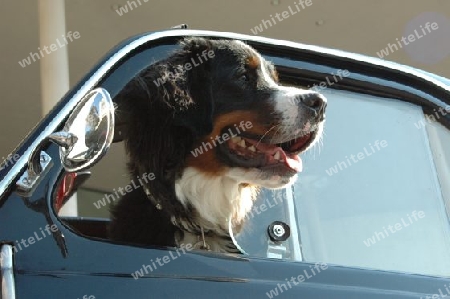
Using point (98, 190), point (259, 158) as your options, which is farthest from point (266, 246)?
point (98, 190)

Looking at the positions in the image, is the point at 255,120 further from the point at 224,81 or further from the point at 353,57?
the point at 353,57

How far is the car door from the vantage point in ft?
6.13
